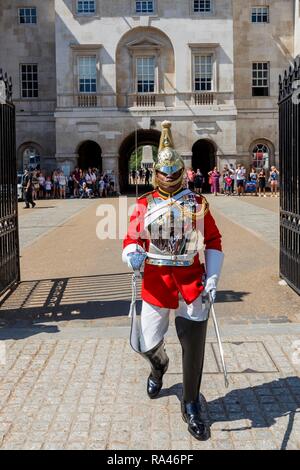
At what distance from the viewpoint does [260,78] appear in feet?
121

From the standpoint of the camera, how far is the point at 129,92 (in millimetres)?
35094

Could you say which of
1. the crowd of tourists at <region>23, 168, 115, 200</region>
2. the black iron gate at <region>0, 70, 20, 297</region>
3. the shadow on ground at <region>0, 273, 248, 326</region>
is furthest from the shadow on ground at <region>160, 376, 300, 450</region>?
the crowd of tourists at <region>23, 168, 115, 200</region>

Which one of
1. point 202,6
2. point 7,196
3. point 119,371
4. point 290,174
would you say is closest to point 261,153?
point 202,6

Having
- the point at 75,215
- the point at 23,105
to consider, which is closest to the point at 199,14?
the point at 23,105

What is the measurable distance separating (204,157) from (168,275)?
119 feet

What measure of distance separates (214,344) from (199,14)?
3140 cm

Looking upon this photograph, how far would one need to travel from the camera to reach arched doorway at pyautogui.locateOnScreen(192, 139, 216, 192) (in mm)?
37062

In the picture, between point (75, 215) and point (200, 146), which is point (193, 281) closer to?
point (75, 215)

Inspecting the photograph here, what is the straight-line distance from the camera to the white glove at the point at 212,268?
4.47m

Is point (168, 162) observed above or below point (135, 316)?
above

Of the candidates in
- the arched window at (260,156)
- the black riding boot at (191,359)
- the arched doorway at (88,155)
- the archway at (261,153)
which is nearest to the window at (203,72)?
the archway at (261,153)

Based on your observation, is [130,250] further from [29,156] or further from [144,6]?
[29,156]

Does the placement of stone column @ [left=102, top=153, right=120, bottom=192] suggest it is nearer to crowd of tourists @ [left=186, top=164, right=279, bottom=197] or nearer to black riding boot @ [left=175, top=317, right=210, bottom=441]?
crowd of tourists @ [left=186, top=164, right=279, bottom=197]

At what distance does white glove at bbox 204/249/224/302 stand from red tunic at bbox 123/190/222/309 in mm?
45
